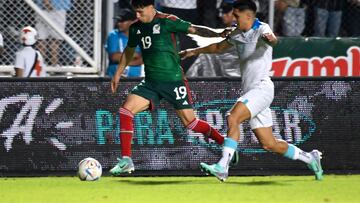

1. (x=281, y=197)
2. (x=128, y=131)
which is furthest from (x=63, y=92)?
(x=281, y=197)

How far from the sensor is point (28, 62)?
1545 cm

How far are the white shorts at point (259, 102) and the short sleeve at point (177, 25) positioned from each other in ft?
3.37

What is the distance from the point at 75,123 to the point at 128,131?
118cm

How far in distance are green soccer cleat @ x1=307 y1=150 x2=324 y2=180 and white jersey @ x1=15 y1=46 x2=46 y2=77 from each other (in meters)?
4.54

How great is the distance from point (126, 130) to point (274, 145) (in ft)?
5.25

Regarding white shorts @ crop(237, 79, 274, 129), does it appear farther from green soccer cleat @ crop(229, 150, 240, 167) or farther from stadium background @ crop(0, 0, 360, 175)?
stadium background @ crop(0, 0, 360, 175)

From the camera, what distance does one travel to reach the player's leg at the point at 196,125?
497 inches

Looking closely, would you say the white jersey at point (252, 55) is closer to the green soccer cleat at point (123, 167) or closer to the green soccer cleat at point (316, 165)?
the green soccer cleat at point (316, 165)

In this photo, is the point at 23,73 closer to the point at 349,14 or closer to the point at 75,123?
the point at 75,123

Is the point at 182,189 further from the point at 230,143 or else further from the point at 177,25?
the point at 177,25

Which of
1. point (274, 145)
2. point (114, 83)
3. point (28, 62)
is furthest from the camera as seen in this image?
point (28, 62)

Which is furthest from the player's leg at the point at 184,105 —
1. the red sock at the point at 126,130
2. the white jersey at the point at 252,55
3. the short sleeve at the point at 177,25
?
the white jersey at the point at 252,55

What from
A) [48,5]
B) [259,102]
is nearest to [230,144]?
[259,102]

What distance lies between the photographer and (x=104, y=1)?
15.6m
